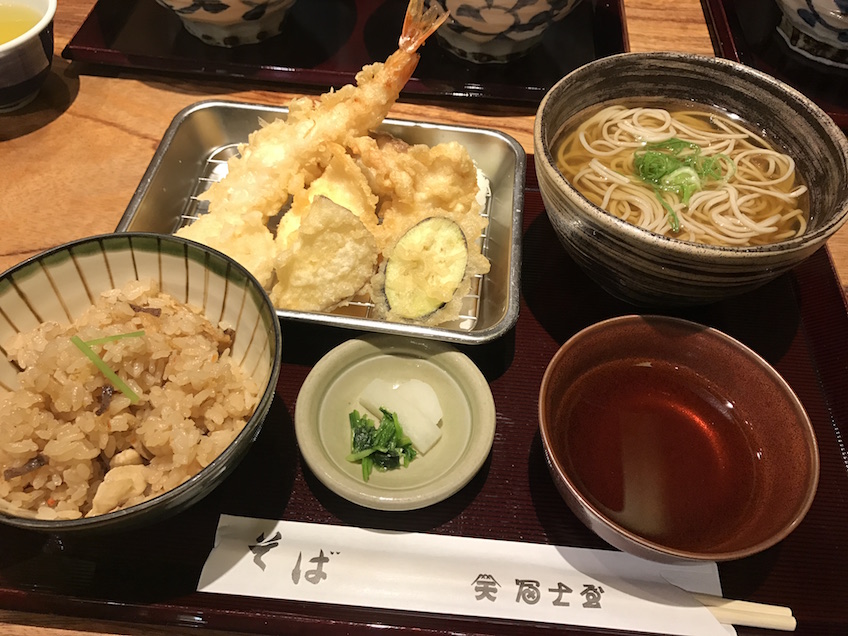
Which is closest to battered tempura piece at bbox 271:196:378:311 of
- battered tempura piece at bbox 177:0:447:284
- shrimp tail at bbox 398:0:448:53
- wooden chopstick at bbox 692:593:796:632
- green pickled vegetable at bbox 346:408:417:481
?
battered tempura piece at bbox 177:0:447:284

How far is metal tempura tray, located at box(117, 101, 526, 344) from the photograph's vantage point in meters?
1.73

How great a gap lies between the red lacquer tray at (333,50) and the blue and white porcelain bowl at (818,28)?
0.67 meters

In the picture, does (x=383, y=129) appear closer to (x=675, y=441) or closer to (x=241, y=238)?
(x=241, y=238)

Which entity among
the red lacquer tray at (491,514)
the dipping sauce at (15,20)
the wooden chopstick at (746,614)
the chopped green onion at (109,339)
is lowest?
the wooden chopstick at (746,614)

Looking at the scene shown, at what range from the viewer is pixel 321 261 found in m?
1.66

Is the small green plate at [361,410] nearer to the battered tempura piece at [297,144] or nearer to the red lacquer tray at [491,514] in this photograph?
the red lacquer tray at [491,514]

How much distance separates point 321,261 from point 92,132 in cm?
123

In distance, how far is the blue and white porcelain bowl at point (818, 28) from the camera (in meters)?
2.29

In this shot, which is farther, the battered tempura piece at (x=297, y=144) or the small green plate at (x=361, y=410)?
the battered tempura piece at (x=297, y=144)

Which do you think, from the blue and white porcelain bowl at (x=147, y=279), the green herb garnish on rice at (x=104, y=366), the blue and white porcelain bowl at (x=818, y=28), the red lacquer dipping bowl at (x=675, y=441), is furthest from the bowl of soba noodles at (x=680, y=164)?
the green herb garnish on rice at (x=104, y=366)

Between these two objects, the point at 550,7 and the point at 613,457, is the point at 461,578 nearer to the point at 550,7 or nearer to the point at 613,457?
the point at 613,457

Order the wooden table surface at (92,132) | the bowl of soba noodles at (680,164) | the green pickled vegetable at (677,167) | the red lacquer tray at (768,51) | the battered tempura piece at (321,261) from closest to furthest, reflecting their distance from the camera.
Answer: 1. the bowl of soba noodles at (680,164)
2. the battered tempura piece at (321,261)
3. the green pickled vegetable at (677,167)
4. the wooden table surface at (92,132)
5. the red lacquer tray at (768,51)

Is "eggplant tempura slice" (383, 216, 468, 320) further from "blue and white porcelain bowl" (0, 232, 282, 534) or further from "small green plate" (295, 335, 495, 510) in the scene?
"blue and white porcelain bowl" (0, 232, 282, 534)

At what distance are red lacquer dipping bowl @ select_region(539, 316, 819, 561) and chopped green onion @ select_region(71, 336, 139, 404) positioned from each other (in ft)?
2.85
